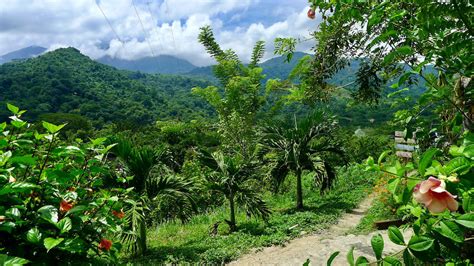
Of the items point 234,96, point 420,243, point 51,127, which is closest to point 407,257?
point 420,243

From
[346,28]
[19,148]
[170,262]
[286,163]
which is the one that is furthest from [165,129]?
[19,148]

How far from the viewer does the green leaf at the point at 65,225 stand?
1528mm

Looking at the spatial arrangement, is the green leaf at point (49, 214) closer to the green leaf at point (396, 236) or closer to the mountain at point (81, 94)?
the green leaf at point (396, 236)

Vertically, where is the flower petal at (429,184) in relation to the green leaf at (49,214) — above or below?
above

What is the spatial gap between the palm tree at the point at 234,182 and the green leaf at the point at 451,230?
524cm

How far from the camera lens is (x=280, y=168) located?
23.9 feet

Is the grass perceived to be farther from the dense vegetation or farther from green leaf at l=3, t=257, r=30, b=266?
green leaf at l=3, t=257, r=30, b=266

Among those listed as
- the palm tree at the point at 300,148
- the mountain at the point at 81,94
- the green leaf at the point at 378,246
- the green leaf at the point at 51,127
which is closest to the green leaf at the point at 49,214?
the green leaf at the point at 51,127

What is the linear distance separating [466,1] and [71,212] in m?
1.94

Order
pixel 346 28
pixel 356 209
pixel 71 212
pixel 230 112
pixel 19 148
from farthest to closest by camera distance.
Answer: pixel 230 112, pixel 356 209, pixel 346 28, pixel 19 148, pixel 71 212

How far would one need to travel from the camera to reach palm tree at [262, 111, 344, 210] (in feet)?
23.6

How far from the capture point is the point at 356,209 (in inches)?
300

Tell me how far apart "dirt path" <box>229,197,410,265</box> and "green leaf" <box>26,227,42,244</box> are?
3694 millimetres

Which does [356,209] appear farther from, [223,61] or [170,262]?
[223,61]
